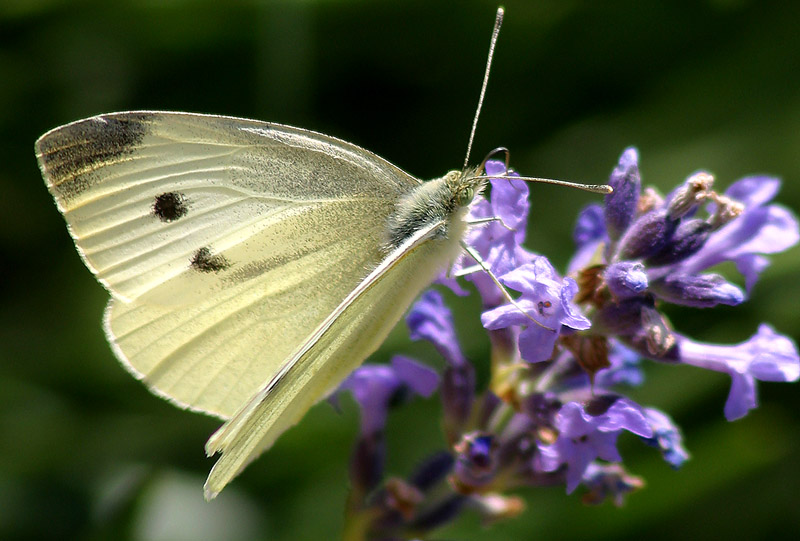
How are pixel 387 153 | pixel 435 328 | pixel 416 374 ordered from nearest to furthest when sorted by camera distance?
pixel 435 328 < pixel 416 374 < pixel 387 153

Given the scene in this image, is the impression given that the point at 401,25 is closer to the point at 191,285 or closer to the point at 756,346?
the point at 191,285

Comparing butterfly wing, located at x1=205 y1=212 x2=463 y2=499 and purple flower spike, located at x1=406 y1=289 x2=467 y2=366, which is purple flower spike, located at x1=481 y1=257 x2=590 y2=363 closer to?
butterfly wing, located at x1=205 y1=212 x2=463 y2=499

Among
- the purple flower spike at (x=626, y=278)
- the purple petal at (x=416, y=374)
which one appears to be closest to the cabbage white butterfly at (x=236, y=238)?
the purple petal at (x=416, y=374)

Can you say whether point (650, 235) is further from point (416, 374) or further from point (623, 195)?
point (416, 374)

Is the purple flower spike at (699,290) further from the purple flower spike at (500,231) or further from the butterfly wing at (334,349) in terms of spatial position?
the butterfly wing at (334,349)

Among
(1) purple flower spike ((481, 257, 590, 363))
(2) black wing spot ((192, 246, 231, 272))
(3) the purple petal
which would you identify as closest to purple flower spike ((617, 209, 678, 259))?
(1) purple flower spike ((481, 257, 590, 363))

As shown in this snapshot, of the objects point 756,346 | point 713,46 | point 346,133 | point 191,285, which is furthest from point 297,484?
point 713,46

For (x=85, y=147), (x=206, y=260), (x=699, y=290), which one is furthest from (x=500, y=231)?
(x=85, y=147)
